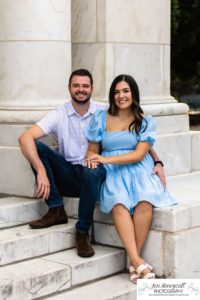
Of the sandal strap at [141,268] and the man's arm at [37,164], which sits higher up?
the man's arm at [37,164]

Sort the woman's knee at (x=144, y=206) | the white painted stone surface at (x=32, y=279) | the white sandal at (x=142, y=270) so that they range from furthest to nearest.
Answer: the woman's knee at (x=144, y=206) < the white sandal at (x=142, y=270) < the white painted stone surface at (x=32, y=279)

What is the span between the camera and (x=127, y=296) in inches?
245

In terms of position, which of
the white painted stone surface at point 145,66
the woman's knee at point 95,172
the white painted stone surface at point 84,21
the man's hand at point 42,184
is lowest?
the man's hand at point 42,184

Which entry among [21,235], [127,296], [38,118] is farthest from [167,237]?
[38,118]

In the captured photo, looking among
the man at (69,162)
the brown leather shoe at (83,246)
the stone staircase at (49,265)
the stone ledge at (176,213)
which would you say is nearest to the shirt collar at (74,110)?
the man at (69,162)

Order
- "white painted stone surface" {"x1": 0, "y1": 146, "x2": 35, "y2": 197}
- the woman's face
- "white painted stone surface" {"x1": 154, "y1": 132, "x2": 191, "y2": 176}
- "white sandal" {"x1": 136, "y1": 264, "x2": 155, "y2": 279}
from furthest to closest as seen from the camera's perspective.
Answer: "white painted stone surface" {"x1": 154, "y1": 132, "x2": 191, "y2": 176}
"white painted stone surface" {"x1": 0, "y1": 146, "x2": 35, "y2": 197}
the woman's face
"white sandal" {"x1": 136, "y1": 264, "x2": 155, "y2": 279}

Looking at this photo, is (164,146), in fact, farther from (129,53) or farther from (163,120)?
(129,53)

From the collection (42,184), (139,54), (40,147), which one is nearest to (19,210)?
(42,184)

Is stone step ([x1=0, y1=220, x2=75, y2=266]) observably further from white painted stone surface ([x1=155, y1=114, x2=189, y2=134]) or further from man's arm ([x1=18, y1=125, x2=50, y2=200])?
white painted stone surface ([x1=155, y1=114, x2=189, y2=134])

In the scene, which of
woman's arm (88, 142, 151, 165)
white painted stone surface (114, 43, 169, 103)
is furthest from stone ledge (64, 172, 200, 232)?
white painted stone surface (114, 43, 169, 103)

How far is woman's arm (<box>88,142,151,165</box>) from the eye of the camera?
6594mm

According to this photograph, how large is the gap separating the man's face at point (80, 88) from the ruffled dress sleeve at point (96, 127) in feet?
0.68

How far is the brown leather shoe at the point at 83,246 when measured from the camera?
6.57 meters

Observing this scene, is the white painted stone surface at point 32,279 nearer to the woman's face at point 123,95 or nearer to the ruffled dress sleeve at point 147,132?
the ruffled dress sleeve at point 147,132
